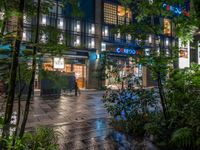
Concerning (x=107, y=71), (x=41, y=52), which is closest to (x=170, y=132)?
(x=107, y=71)

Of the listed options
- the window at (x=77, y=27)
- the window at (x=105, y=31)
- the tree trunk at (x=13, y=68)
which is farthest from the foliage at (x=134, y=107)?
the window at (x=105, y=31)

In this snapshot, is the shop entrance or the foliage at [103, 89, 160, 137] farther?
the shop entrance

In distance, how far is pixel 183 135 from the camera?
3713mm

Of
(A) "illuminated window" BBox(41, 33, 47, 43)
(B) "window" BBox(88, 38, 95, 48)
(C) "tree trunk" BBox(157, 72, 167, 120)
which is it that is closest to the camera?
(A) "illuminated window" BBox(41, 33, 47, 43)

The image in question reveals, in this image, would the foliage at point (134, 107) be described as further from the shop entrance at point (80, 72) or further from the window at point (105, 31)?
the window at point (105, 31)

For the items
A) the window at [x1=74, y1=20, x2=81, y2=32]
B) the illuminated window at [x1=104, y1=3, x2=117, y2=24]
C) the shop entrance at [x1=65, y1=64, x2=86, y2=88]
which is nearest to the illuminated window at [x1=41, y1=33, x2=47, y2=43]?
the shop entrance at [x1=65, y1=64, x2=86, y2=88]

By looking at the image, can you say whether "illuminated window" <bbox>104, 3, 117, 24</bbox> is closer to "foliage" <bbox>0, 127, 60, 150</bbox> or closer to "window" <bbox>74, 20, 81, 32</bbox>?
"window" <bbox>74, 20, 81, 32</bbox>

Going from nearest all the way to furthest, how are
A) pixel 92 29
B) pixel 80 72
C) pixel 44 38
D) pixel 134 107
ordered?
pixel 44 38 → pixel 134 107 → pixel 80 72 → pixel 92 29

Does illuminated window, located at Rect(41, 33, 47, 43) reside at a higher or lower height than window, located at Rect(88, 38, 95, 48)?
lower

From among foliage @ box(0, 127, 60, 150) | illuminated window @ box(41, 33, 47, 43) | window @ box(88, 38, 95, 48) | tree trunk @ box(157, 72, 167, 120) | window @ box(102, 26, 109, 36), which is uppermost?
window @ box(102, 26, 109, 36)

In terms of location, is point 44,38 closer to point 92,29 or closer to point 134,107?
point 134,107

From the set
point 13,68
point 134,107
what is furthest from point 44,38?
point 134,107

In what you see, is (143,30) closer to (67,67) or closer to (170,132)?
(170,132)

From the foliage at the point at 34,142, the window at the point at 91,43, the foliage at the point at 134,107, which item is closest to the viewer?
the foliage at the point at 34,142
